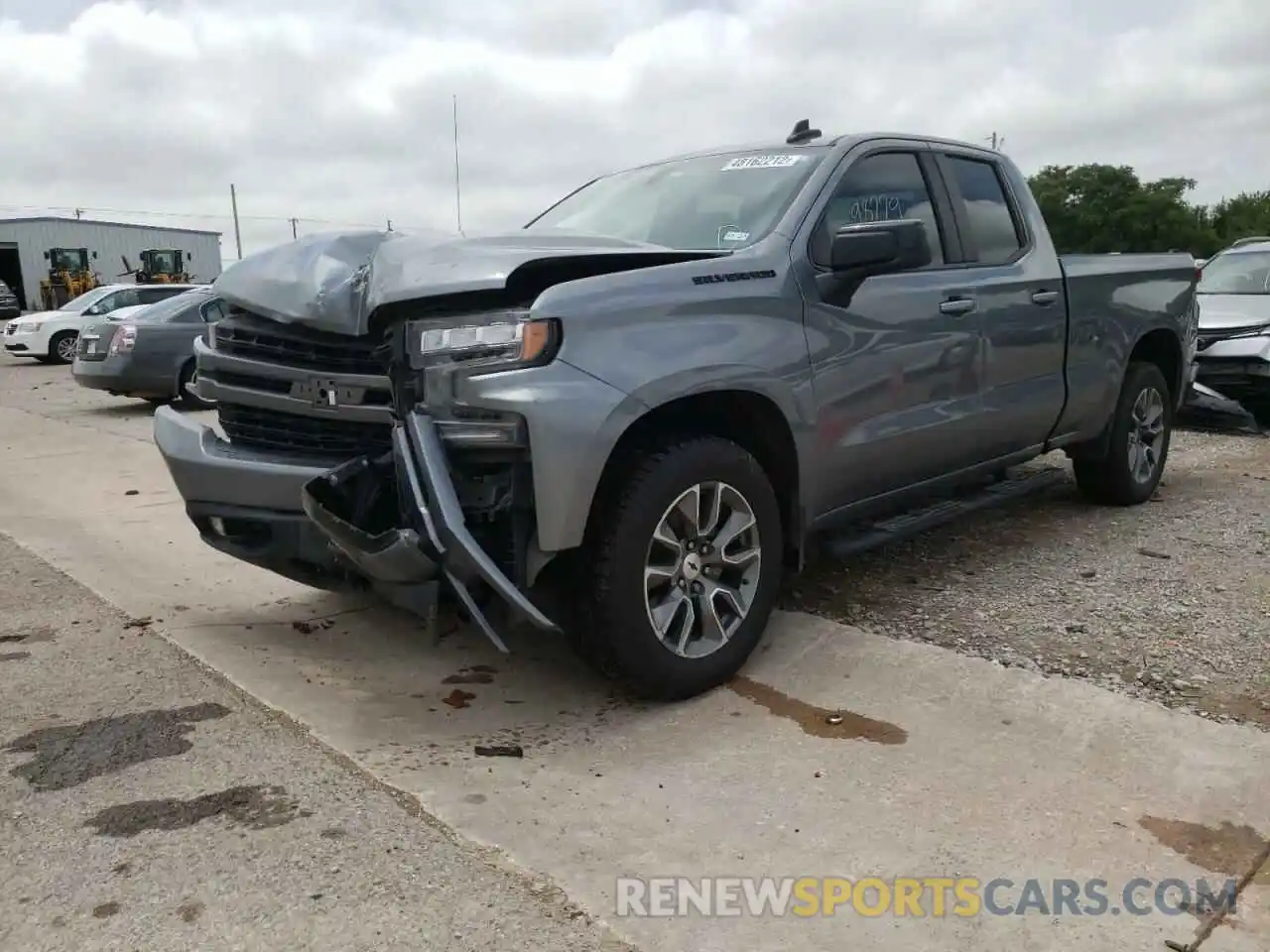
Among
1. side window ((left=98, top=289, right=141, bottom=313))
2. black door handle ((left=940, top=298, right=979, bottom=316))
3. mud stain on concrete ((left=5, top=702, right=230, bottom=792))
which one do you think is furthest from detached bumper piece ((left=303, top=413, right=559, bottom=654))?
side window ((left=98, top=289, right=141, bottom=313))

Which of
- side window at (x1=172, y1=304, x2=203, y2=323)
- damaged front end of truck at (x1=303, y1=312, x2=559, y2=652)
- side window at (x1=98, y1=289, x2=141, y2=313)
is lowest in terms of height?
damaged front end of truck at (x1=303, y1=312, x2=559, y2=652)

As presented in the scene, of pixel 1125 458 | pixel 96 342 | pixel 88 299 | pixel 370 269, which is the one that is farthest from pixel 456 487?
pixel 88 299

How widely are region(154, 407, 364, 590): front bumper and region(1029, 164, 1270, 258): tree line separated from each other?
44.8 m

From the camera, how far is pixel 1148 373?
598 centimetres

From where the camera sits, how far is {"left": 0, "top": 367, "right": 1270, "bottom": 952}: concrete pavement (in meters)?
2.56

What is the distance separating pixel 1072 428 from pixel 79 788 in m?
4.58

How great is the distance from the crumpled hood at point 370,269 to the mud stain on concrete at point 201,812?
136 centimetres

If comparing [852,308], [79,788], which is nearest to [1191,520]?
[852,308]

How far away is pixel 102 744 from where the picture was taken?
329 centimetres

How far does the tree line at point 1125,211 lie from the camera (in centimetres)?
4609

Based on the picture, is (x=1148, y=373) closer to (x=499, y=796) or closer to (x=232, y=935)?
(x=499, y=796)

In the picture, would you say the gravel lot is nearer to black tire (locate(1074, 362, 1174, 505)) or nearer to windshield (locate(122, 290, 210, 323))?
black tire (locate(1074, 362, 1174, 505))

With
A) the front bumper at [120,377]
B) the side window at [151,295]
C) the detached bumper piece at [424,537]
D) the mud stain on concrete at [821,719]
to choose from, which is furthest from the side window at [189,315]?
the mud stain on concrete at [821,719]

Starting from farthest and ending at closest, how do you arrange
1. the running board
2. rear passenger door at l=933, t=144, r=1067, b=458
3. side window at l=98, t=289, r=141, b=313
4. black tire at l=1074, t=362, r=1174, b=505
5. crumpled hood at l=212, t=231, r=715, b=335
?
side window at l=98, t=289, r=141, b=313 < black tire at l=1074, t=362, r=1174, b=505 < rear passenger door at l=933, t=144, r=1067, b=458 < the running board < crumpled hood at l=212, t=231, r=715, b=335
